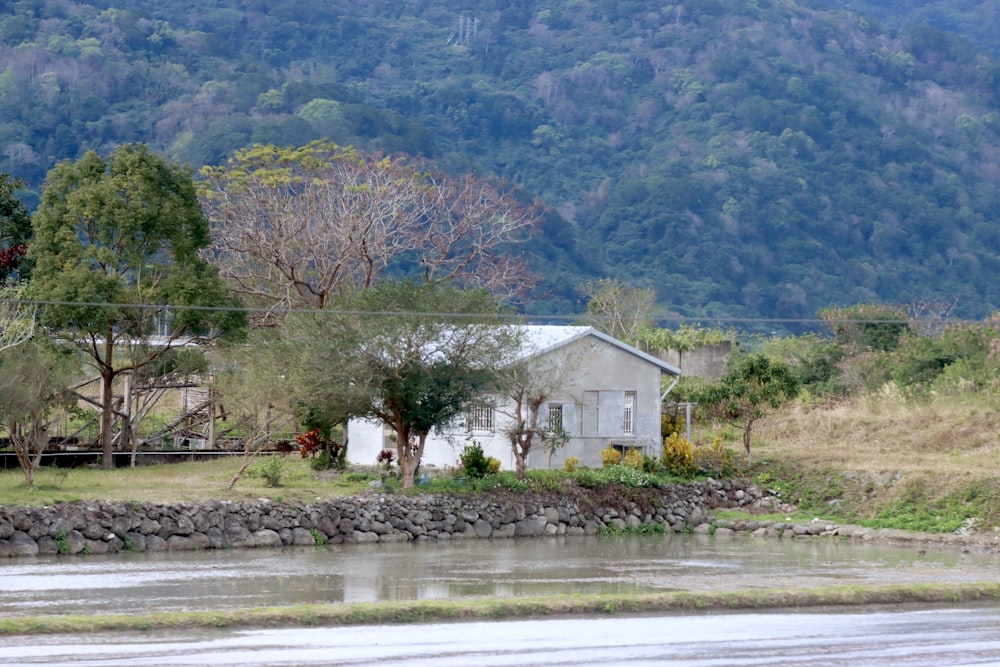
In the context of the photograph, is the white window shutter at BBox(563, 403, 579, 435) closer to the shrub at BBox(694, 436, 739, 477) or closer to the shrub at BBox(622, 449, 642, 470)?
the shrub at BBox(622, 449, 642, 470)

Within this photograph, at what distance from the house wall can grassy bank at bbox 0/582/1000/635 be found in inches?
633

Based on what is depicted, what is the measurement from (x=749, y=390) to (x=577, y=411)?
5.27 meters

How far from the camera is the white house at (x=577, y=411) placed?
3662 cm

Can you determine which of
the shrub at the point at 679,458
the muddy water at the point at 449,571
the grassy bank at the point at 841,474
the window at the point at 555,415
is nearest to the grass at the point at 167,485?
the grassy bank at the point at 841,474

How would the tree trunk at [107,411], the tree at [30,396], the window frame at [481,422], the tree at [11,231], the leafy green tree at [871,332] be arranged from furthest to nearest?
the leafy green tree at [871,332], the tree at [11,231], the window frame at [481,422], the tree trunk at [107,411], the tree at [30,396]

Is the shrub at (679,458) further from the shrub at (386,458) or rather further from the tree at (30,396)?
the tree at (30,396)

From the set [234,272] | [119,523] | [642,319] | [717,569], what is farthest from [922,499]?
[642,319]

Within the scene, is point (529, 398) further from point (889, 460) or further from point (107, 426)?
point (107, 426)

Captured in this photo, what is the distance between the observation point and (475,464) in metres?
34.2

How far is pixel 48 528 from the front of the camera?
25844mm

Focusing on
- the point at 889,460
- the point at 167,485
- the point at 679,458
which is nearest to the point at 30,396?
the point at 167,485

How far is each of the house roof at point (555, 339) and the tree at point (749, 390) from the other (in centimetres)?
144

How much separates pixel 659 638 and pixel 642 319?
4781 cm

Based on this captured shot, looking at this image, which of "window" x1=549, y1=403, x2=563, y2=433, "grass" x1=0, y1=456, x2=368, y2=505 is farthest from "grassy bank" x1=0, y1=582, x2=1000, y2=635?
"window" x1=549, y1=403, x2=563, y2=433
